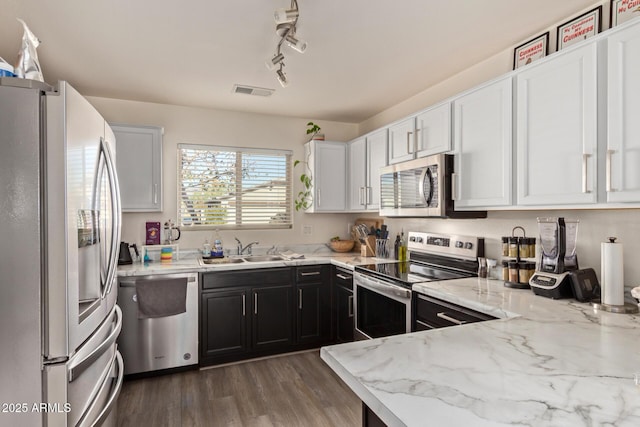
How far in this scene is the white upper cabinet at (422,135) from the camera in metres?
2.51

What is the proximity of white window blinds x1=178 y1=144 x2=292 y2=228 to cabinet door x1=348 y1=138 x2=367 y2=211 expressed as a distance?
0.72 metres

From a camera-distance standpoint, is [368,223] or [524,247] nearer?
[524,247]

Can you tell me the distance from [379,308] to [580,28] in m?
2.15

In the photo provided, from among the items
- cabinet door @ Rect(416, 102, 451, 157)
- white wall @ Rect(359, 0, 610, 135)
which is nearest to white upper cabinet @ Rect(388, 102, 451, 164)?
cabinet door @ Rect(416, 102, 451, 157)

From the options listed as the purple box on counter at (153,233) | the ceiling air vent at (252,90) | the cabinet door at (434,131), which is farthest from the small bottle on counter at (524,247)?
the purple box on counter at (153,233)

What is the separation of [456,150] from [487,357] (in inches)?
64.2

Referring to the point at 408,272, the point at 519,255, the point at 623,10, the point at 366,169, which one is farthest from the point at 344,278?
the point at 623,10

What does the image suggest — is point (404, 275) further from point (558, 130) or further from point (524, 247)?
point (558, 130)

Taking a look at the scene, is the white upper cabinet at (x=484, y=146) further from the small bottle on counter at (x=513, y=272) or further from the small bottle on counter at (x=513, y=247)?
the small bottle on counter at (x=513, y=272)

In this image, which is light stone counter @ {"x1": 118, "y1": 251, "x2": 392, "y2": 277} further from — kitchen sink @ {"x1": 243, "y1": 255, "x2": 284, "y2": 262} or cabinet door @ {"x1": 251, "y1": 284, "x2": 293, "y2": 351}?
kitchen sink @ {"x1": 243, "y1": 255, "x2": 284, "y2": 262}

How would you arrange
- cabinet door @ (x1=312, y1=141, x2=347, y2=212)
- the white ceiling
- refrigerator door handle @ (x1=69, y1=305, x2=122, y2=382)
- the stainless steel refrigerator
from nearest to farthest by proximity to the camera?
the stainless steel refrigerator < refrigerator door handle @ (x1=69, y1=305, x2=122, y2=382) < the white ceiling < cabinet door @ (x1=312, y1=141, x2=347, y2=212)

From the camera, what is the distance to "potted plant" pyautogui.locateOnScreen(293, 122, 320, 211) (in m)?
3.96

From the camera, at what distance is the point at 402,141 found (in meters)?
3.00

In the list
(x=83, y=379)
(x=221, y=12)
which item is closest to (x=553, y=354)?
(x=83, y=379)
